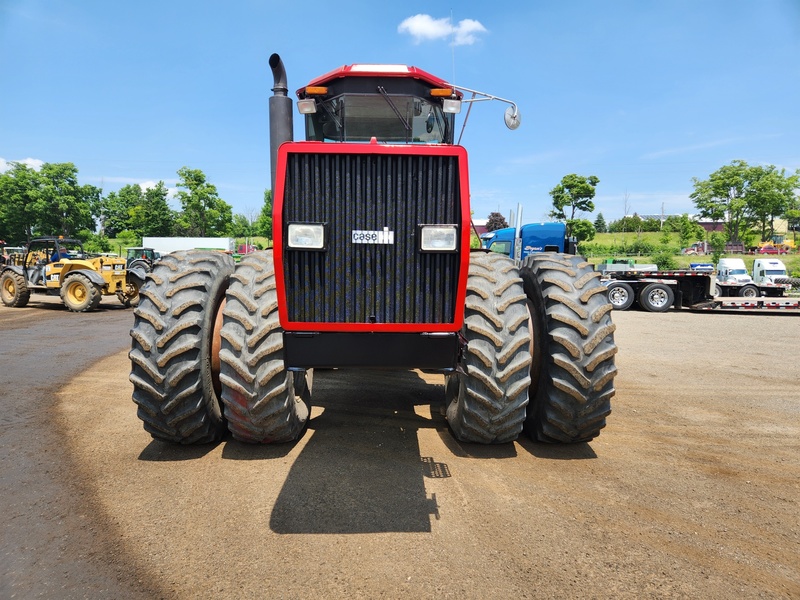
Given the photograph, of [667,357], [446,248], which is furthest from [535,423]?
[667,357]

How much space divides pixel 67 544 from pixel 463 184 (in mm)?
3118

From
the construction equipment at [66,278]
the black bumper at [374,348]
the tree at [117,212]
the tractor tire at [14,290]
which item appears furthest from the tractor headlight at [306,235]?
the tree at [117,212]

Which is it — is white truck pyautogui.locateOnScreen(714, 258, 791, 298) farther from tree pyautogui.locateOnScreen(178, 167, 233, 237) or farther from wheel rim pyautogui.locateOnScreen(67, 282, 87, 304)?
tree pyautogui.locateOnScreen(178, 167, 233, 237)

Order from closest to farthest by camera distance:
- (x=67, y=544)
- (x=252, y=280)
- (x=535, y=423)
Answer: (x=67, y=544) < (x=252, y=280) < (x=535, y=423)

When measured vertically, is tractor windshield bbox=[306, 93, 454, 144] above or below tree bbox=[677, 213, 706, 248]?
below

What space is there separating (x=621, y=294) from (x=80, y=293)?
18.5 meters

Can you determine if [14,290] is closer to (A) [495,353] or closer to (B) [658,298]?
(A) [495,353]

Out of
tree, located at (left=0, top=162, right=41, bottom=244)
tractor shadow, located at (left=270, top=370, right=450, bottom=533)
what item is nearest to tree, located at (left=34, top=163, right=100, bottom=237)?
tree, located at (left=0, top=162, right=41, bottom=244)

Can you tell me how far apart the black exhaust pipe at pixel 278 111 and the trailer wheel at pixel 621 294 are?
15.9 meters

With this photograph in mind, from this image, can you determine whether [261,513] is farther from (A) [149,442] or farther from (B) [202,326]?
(A) [149,442]

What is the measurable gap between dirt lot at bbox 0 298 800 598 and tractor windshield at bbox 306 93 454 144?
Result: 2.74m

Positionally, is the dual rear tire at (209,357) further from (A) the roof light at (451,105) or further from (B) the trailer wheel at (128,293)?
(B) the trailer wheel at (128,293)

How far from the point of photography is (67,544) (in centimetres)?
272

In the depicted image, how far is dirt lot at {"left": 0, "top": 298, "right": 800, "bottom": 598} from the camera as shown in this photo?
8.02 ft
